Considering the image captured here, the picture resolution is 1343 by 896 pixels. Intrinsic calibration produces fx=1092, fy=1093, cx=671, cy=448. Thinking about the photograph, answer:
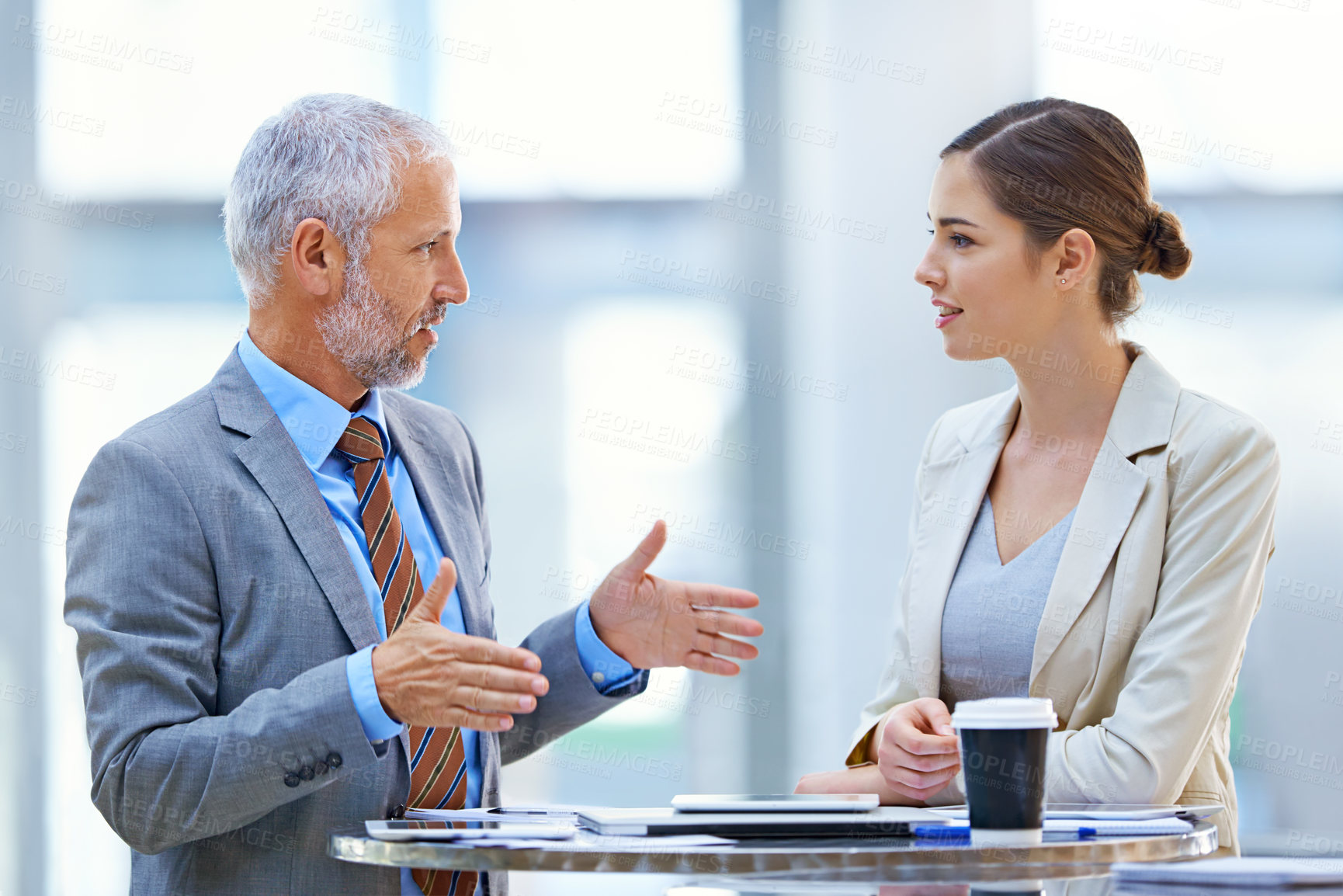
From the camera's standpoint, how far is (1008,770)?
44.3 inches

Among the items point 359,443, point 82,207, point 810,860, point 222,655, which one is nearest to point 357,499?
point 359,443

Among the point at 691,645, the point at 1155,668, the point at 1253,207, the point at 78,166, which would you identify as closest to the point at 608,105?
the point at 78,166

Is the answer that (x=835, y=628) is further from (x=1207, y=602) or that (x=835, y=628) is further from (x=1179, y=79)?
(x=1179, y=79)

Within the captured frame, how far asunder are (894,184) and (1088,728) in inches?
82.4

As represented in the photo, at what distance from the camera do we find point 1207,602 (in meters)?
1.68

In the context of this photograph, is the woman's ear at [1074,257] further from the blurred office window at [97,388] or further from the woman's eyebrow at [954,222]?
the blurred office window at [97,388]

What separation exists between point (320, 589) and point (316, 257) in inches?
23.2

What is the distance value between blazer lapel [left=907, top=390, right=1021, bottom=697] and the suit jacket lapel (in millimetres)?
778

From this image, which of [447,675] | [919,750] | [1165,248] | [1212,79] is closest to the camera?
[447,675]

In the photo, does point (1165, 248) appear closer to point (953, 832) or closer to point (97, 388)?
→ point (953, 832)

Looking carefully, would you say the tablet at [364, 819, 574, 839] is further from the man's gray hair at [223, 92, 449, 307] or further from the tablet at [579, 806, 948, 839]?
the man's gray hair at [223, 92, 449, 307]

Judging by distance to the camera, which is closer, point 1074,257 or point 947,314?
point 1074,257

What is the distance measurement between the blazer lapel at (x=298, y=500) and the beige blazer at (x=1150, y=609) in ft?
2.86

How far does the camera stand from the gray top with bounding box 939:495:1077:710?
6.03 feet
